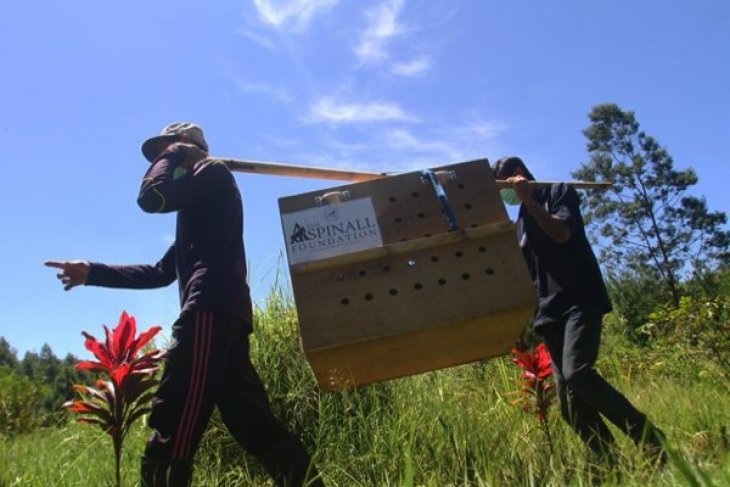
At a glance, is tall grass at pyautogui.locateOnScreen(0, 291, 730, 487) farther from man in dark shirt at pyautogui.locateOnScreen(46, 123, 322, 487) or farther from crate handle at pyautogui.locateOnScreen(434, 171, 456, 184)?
crate handle at pyautogui.locateOnScreen(434, 171, 456, 184)

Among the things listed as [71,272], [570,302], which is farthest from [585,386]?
[71,272]

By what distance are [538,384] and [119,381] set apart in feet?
7.46

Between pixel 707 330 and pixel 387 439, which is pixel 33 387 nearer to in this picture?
pixel 387 439

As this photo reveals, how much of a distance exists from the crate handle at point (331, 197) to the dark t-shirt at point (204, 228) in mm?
476

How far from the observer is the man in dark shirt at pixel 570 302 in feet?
8.77

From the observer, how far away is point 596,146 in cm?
2475

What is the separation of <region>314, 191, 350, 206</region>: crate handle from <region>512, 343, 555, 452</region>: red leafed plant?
169 centimetres

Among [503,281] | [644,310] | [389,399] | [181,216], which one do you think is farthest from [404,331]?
[644,310]

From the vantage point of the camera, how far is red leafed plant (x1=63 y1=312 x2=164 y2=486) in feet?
7.46

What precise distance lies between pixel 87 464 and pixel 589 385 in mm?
2616

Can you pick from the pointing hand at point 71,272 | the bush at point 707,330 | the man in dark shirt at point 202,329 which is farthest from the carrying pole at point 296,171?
the bush at point 707,330

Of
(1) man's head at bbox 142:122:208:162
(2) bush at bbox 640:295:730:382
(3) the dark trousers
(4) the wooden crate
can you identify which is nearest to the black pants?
(4) the wooden crate

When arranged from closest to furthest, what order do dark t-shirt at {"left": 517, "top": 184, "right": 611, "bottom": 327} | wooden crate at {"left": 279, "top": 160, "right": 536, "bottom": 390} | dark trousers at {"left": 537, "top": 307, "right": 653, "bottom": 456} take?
wooden crate at {"left": 279, "top": 160, "right": 536, "bottom": 390} < dark trousers at {"left": 537, "top": 307, "right": 653, "bottom": 456} < dark t-shirt at {"left": 517, "top": 184, "right": 611, "bottom": 327}

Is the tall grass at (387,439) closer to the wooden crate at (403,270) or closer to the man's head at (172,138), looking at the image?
the wooden crate at (403,270)
